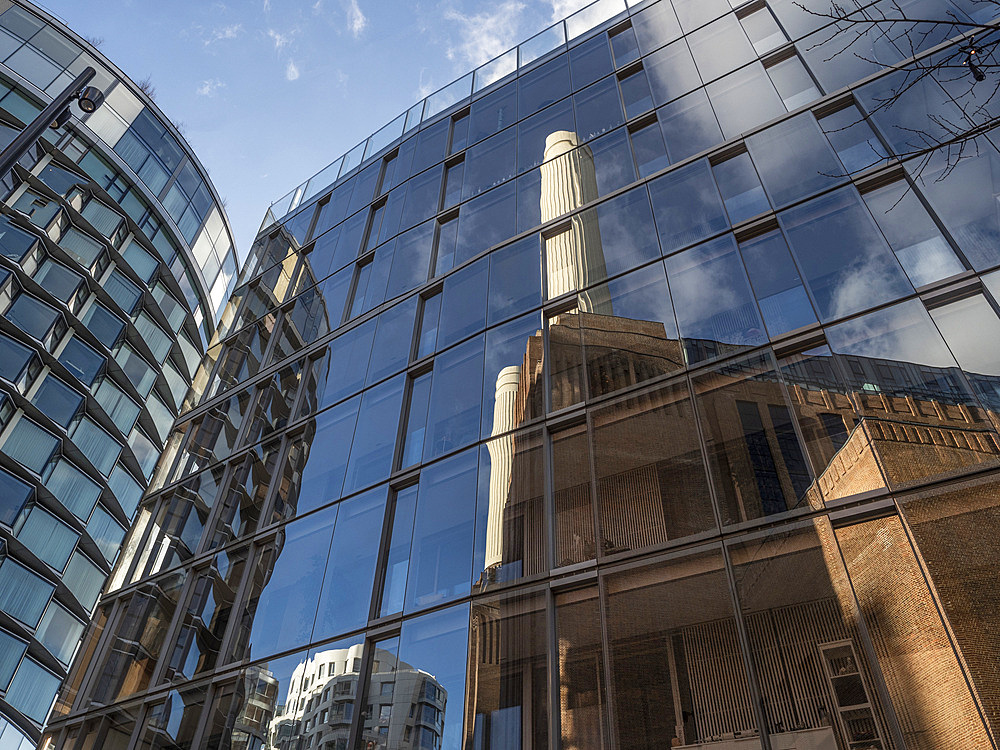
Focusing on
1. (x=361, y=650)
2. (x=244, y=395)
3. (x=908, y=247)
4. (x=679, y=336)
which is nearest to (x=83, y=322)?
(x=244, y=395)

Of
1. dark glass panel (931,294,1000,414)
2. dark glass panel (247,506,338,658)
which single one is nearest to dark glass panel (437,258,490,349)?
dark glass panel (247,506,338,658)

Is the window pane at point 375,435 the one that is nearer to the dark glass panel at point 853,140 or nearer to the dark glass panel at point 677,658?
the dark glass panel at point 677,658

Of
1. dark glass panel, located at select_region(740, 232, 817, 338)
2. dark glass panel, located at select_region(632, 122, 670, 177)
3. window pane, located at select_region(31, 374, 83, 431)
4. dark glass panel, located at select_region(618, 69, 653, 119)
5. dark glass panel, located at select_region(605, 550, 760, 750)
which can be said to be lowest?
dark glass panel, located at select_region(605, 550, 760, 750)

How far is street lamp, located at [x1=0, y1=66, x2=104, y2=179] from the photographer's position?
12.4 metres

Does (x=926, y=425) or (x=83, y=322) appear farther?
(x=83, y=322)

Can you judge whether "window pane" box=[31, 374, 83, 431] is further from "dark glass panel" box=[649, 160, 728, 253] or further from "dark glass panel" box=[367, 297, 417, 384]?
"dark glass panel" box=[649, 160, 728, 253]

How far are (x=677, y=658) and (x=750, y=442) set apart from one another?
335 centimetres

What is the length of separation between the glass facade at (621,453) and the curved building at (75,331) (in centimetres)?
1126

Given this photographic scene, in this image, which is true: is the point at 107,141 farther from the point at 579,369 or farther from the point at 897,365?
the point at 897,365

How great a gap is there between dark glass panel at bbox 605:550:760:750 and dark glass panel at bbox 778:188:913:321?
484 cm

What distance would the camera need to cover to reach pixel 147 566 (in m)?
19.7

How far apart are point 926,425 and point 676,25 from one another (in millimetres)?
13835

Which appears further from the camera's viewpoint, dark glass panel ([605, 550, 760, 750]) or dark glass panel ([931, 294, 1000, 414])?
dark glass panel ([931, 294, 1000, 414])

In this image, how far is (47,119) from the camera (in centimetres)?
1398
